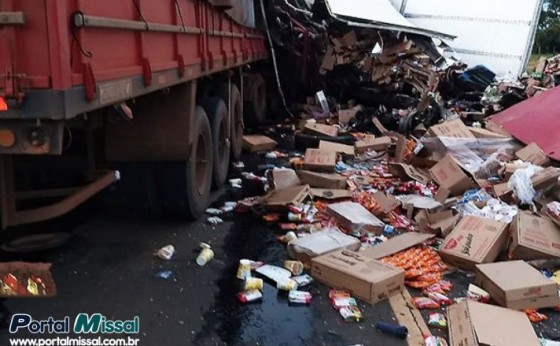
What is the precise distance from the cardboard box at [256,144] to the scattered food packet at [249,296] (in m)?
4.57

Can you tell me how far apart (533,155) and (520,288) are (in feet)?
11.0

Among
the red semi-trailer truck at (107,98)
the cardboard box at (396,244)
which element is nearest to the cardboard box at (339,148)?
the red semi-trailer truck at (107,98)

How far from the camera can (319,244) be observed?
4.19 meters

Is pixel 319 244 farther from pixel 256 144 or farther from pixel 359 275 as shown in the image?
pixel 256 144

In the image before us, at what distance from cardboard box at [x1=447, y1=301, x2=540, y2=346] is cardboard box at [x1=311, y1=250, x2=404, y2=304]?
0.43 m

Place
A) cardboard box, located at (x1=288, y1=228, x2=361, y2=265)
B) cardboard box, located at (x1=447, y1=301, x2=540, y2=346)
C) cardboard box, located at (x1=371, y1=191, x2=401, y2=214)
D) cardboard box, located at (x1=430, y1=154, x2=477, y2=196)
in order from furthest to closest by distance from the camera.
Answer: cardboard box, located at (x1=430, y1=154, x2=477, y2=196), cardboard box, located at (x1=371, y1=191, x2=401, y2=214), cardboard box, located at (x1=288, y1=228, x2=361, y2=265), cardboard box, located at (x1=447, y1=301, x2=540, y2=346)

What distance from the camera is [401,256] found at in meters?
4.26

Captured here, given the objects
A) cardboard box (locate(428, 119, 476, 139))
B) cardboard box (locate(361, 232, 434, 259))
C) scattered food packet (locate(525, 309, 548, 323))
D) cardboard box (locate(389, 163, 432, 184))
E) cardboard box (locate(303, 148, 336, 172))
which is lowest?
scattered food packet (locate(525, 309, 548, 323))

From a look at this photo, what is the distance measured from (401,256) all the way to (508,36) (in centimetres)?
1429

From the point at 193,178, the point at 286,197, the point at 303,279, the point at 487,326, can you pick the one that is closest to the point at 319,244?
the point at 303,279

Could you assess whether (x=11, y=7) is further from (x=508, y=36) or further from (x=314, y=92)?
(x=508, y=36)

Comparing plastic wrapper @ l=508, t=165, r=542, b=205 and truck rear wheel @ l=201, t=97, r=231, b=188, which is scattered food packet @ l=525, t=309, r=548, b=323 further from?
truck rear wheel @ l=201, t=97, r=231, b=188

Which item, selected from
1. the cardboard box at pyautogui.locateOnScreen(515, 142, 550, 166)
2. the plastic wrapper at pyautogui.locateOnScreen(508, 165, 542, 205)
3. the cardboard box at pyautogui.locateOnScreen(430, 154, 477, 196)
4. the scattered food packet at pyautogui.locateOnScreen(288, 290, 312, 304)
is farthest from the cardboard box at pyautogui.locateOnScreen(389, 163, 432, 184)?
the scattered food packet at pyautogui.locateOnScreen(288, 290, 312, 304)

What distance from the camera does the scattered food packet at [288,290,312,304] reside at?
11.8 ft
